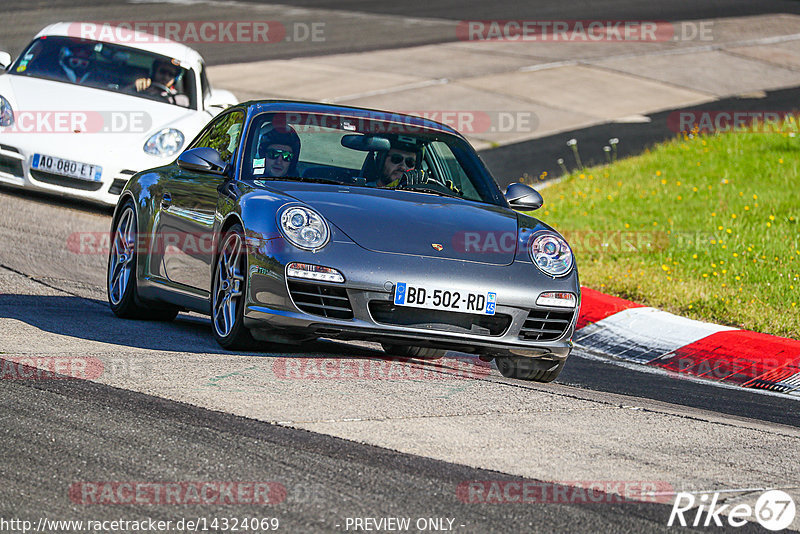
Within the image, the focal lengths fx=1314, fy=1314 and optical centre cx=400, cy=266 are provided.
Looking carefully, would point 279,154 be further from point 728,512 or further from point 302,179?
point 728,512

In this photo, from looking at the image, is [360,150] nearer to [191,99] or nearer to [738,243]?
[738,243]

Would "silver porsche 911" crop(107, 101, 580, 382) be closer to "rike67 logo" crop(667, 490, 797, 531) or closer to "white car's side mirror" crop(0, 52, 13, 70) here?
"rike67 logo" crop(667, 490, 797, 531)

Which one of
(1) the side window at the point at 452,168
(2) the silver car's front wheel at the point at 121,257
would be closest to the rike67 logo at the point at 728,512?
(1) the side window at the point at 452,168

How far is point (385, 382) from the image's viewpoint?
6.16 metres

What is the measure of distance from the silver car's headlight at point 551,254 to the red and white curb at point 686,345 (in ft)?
6.27

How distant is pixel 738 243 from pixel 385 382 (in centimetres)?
602

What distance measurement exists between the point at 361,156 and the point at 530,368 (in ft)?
5.21

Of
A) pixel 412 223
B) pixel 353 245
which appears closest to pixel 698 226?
pixel 412 223

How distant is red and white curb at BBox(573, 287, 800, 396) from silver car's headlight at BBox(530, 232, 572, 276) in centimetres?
191

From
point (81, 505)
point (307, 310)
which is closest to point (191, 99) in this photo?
point (307, 310)

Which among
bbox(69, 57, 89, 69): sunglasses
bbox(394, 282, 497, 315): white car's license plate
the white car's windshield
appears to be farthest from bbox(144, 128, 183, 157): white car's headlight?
bbox(394, 282, 497, 315): white car's license plate

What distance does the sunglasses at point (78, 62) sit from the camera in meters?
13.0

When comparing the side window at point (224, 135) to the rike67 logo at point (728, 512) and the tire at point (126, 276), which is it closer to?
the tire at point (126, 276)

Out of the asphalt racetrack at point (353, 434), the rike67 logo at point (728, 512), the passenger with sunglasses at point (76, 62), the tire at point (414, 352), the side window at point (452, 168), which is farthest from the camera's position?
the passenger with sunglasses at point (76, 62)
